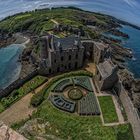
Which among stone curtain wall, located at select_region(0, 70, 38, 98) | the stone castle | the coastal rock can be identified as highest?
the stone castle

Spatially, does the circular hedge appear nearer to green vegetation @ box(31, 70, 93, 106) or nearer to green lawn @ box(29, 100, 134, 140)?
green vegetation @ box(31, 70, 93, 106)

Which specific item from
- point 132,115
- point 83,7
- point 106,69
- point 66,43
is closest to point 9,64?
point 66,43

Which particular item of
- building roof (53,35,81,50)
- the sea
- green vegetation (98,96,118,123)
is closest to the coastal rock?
the sea

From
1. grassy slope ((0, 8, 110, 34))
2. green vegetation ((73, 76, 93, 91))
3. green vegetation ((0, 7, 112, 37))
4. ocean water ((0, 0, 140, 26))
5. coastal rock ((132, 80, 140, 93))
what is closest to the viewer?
green vegetation ((73, 76, 93, 91))

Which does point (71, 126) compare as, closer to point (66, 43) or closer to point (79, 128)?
point (79, 128)

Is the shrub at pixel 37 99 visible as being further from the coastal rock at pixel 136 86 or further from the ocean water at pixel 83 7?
the ocean water at pixel 83 7

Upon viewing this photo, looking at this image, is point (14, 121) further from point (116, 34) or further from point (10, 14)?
point (10, 14)

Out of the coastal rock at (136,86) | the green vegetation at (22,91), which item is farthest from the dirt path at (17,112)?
the coastal rock at (136,86)
